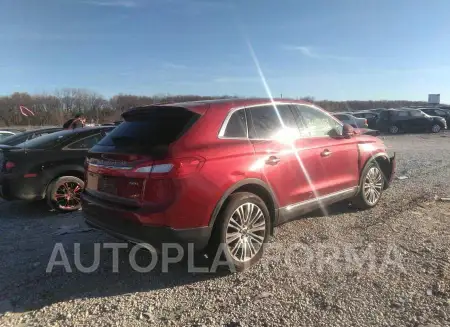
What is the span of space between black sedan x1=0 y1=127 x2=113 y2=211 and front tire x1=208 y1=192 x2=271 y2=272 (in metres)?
3.75

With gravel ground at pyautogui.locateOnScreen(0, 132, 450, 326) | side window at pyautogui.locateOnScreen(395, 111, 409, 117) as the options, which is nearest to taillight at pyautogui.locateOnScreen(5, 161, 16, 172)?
gravel ground at pyautogui.locateOnScreen(0, 132, 450, 326)

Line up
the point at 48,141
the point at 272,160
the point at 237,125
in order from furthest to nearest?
the point at 48,141 < the point at 272,160 < the point at 237,125

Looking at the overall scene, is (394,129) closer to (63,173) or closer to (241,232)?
(63,173)

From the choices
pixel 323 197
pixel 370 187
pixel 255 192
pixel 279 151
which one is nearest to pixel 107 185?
pixel 255 192

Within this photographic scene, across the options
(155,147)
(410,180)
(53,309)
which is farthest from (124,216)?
(410,180)

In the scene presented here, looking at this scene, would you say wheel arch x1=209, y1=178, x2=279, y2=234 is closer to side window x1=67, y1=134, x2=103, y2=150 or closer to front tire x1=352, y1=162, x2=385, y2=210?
front tire x1=352, y1=162, x2=385, y2=210

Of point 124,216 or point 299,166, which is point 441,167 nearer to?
point 299,166

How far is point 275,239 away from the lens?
194 inches

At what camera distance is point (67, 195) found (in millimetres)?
6660

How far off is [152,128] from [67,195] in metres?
3.51

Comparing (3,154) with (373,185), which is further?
(3,154)

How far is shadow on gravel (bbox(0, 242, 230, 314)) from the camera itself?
3.57 meters

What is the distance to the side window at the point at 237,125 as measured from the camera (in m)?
4.05

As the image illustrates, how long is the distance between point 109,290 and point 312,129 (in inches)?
124
